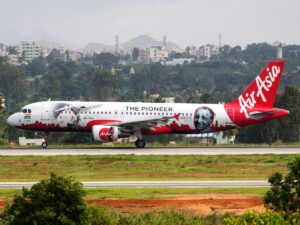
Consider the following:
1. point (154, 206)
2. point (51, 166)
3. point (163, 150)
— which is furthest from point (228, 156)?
point (154, 206)

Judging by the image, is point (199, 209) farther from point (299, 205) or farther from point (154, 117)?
point (154, 117)

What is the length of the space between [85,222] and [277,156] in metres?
40.5

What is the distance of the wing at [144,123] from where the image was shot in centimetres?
7944

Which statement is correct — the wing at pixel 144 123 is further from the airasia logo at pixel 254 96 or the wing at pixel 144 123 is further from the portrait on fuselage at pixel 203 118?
the airasia logo at pixel 254 96

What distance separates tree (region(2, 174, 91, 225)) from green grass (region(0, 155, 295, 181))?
20932 mm

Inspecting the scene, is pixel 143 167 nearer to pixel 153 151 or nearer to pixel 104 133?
pixel 153 151

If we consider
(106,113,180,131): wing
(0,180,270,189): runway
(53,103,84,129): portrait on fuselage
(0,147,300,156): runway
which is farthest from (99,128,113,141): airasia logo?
(0,180,270,189): runway

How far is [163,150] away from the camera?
77562mm

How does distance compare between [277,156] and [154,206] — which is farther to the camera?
[277,156]

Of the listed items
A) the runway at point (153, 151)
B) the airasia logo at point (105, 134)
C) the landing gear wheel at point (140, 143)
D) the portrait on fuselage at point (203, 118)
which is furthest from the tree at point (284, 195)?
the portrait on fuselage at point (203, 118)

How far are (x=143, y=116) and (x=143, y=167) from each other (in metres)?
20.9

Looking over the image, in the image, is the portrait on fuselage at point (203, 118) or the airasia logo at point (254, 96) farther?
the airasia logo at point (254, 96)

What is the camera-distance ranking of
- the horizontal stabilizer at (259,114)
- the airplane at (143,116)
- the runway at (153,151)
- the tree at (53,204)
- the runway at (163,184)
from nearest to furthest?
the tree at (53,204) → the runway at (163,184) → the runway at (153,151) → the airplane at (143,116) → the horizontal stabilizer at (259,114)

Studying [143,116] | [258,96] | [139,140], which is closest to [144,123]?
[143,116]
